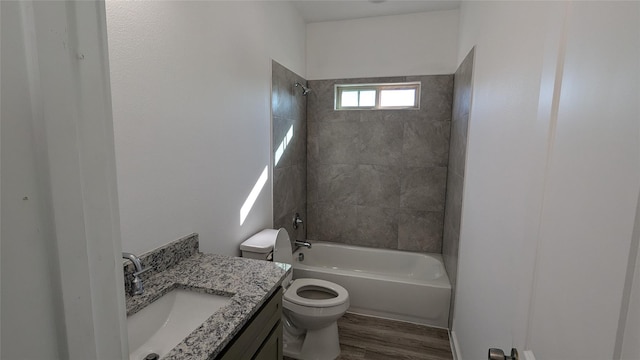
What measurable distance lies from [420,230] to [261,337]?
235 centimetres

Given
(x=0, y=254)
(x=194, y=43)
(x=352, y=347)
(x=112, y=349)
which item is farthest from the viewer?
(x=352, y=347)

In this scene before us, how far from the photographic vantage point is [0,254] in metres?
0.27

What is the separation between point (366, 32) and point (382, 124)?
957mm

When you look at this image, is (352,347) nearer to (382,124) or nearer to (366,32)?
(382,124)

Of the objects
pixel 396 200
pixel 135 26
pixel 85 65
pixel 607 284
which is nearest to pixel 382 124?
pixel 396 200

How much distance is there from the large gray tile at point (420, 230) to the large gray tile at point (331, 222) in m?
0.52

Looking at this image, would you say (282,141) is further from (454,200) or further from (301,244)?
(454,200)

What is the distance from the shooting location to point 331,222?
349cm

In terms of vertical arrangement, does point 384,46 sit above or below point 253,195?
above

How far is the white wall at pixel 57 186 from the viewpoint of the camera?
0.28 m

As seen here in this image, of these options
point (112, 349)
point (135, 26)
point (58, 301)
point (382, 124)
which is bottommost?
point (112, 349)

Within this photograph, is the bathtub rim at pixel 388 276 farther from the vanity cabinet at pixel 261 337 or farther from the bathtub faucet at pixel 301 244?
the vanity cabinet at pixel 261 337

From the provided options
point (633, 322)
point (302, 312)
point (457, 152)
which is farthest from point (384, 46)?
point (633, 322)

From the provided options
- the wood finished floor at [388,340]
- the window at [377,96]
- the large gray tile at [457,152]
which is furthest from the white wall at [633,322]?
the window at [377,96]
